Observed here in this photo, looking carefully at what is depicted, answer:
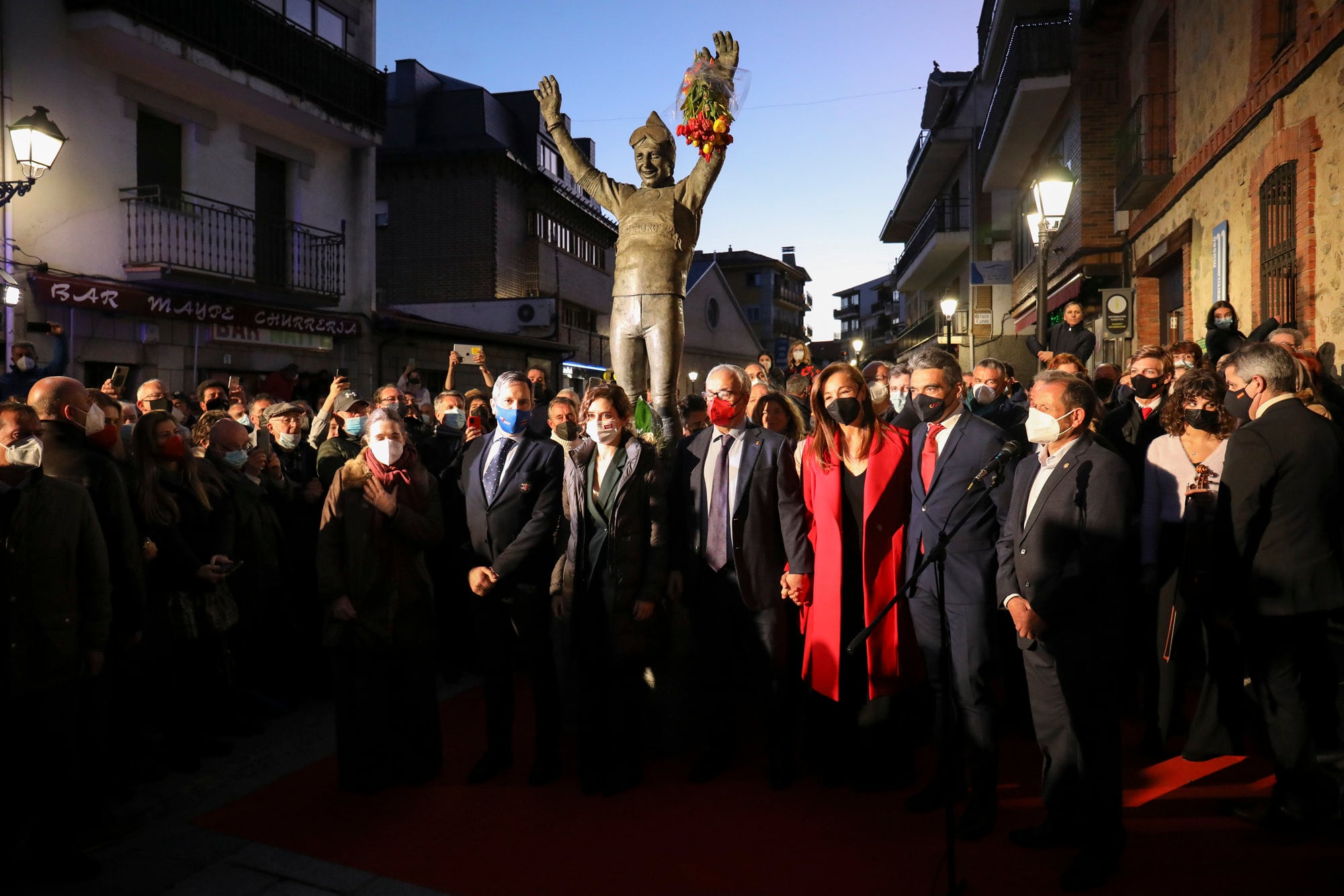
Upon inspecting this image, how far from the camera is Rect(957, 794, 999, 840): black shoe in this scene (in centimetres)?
414

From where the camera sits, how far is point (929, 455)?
441 centimetres

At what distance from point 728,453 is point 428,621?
1783mm

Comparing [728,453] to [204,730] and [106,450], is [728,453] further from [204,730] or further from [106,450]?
[204,730]

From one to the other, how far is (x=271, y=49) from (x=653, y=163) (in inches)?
438

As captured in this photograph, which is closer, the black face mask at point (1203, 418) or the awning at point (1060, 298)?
the black face mask at point (1203, 418)

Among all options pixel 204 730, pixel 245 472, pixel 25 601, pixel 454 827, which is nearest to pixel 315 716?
pixel 204 730

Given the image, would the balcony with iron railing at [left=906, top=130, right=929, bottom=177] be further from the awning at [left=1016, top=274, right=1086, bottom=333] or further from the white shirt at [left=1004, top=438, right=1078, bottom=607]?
the white shirt at [left=1004, top=438, right=1078, bottom=607]

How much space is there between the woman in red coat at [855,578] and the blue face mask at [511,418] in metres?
1.52

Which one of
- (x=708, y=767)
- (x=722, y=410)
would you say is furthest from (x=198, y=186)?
(x=708, y=767)

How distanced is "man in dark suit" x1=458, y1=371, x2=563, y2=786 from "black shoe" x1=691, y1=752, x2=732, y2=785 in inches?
28.0

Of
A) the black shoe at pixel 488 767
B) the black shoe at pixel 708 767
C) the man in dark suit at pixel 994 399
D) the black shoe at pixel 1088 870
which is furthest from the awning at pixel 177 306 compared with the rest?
the black shoe at pixel 1088 870

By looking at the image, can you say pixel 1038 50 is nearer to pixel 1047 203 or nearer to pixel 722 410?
pixel 1047 203

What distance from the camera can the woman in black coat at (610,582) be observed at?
15.6 ft

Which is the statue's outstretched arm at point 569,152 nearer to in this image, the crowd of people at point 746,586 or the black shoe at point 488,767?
the crowd of people at point 746,586
